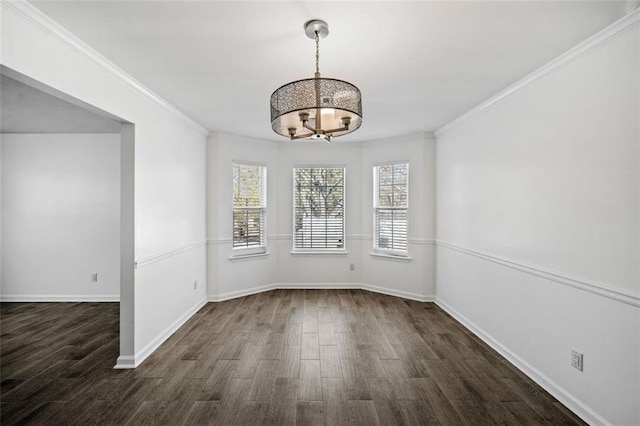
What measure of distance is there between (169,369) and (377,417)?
1.91 m

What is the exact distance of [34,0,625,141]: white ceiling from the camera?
6.44ft

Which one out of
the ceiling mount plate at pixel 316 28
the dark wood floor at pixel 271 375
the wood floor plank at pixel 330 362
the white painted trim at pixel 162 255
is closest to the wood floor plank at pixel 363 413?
the dark wood floor at pixel 271 375

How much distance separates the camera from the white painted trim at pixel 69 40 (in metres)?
1.94

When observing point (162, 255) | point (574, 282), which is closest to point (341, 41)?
point (574, 282)

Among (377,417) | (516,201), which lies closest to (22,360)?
(377,417)

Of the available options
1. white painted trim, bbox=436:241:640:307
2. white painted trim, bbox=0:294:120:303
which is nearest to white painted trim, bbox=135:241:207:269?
white painted trim, bbox=0:294:120:303

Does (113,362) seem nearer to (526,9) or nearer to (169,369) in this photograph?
(169,369)

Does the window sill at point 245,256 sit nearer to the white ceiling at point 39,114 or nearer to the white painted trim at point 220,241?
the white painted trim at point 220,241

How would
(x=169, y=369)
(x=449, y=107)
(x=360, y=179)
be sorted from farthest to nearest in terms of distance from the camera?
(x=360, y=179) → (x=449, y=107) → (x=169, y=369)

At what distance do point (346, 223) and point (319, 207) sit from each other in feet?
1.86

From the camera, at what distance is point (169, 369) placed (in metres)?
3.04

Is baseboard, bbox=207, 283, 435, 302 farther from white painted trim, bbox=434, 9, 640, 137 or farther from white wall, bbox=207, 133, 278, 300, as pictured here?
white painted trim, bbox=434, 9, 640, 137

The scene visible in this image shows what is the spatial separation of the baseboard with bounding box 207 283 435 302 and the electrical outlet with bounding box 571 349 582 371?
2806 mm

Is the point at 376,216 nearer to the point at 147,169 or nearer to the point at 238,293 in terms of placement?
the point at 238,293
